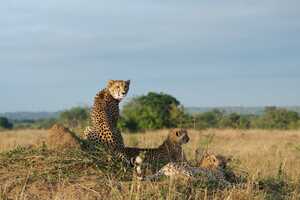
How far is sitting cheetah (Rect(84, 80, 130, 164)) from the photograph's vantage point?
20.3 feet

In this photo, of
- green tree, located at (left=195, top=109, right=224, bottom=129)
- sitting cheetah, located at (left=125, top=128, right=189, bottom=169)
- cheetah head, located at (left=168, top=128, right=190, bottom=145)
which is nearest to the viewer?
sitting cheetah, located at (left=125, top=128, right=189, bottom=169)

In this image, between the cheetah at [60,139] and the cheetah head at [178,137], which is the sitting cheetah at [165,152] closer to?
the cheetah head at [178,137]

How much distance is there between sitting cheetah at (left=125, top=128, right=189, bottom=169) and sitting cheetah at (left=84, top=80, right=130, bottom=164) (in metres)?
0.16

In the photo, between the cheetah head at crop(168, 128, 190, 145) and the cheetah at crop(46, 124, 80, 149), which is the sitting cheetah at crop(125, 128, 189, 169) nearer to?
the cheetah head at crop(168, 128, 190, 145)

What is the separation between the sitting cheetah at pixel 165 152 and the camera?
6078 millimetres

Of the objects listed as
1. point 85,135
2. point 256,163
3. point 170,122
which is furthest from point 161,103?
point 85,135

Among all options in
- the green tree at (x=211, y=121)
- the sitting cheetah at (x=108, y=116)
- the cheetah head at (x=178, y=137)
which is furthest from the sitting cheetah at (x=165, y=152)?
the green tree at (x=211, y=121)

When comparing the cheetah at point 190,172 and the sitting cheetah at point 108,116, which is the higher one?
the sitting cheetah at point 108,116

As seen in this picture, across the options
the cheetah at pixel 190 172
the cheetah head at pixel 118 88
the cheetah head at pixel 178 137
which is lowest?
the cheetah at pixel 190 172

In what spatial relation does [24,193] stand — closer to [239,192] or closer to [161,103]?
[239,192]

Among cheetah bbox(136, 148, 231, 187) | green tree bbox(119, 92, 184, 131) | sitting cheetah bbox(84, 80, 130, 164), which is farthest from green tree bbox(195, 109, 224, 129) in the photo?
cheetah bbox(136, 148, 231, 187)

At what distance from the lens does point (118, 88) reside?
620 cm

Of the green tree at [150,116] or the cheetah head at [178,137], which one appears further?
the green tree at [150,116]

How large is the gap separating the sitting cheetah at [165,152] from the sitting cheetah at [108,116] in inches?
6.2
